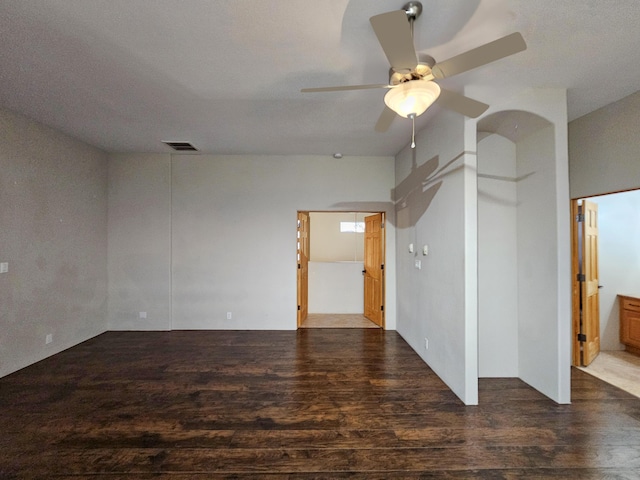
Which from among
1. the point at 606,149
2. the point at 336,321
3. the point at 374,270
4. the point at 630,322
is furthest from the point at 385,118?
the point at 630,322

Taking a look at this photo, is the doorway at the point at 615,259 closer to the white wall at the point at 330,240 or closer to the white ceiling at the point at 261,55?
the white ceiling at the point at 261,55

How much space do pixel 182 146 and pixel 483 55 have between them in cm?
438

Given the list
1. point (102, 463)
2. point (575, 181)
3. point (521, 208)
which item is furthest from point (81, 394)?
point (575, 181)

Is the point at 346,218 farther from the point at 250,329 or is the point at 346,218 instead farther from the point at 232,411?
the point at 232,411

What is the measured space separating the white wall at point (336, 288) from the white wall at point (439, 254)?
178cm

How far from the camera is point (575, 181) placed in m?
3.57

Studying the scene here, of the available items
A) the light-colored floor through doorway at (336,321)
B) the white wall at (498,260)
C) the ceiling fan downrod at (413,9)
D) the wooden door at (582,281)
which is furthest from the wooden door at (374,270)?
the ceiling fan downrod at (413,9)

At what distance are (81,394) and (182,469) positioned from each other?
1756 mm

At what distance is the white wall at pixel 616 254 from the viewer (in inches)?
166

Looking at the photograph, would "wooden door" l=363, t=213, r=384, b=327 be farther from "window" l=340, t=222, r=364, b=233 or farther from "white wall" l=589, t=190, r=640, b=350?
"white wall" l=589, t=190, r=640, b=350

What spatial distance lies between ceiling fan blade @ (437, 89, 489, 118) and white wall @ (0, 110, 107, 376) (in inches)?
180

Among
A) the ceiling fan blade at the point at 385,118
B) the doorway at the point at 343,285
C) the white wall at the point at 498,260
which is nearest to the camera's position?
the ceiling fan blade at the point at 385,118

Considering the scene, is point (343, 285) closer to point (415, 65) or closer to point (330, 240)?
point (330, 240)

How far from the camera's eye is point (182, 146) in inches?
186
